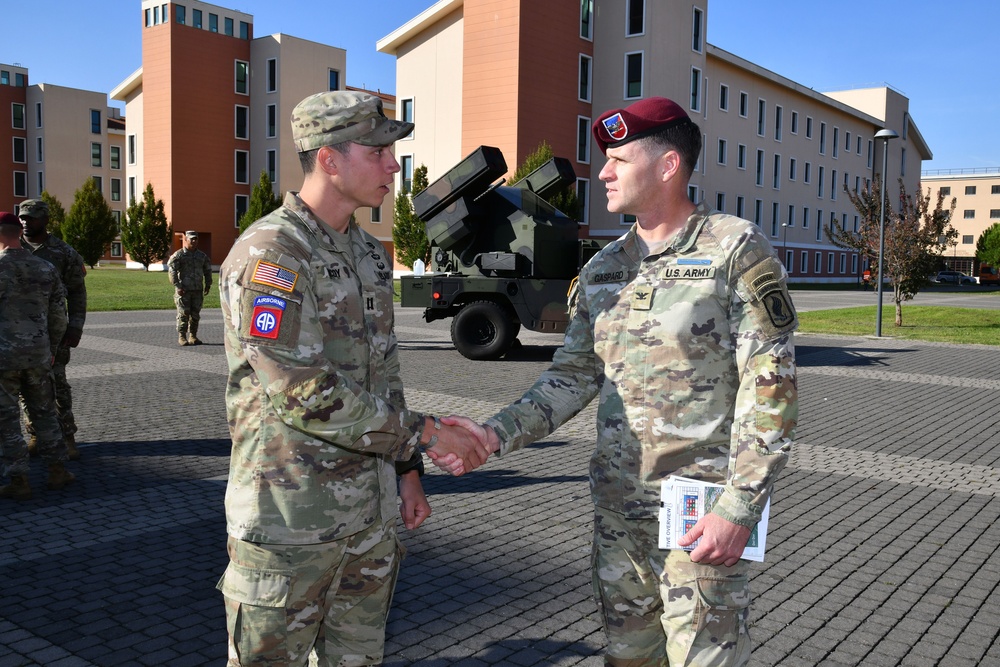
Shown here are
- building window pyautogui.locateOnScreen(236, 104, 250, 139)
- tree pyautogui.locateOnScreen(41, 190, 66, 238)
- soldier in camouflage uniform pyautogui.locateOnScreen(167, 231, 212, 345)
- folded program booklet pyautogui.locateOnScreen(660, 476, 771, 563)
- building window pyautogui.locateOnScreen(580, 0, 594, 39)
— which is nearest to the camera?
folded program booklet pyautogui.locateOnScreen(660, 476, 771, 563)

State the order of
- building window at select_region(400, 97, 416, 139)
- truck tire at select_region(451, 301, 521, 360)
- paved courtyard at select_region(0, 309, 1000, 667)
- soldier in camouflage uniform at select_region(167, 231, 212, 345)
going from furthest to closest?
building window at select_region(400, 97, 416, 139) → soldier in camouflage uniform at select_region(167, 231, 212, 345) → truck tire at select_region(451, 301, 521, 360) → paved courtyard at select_region(0, 309, 1000, 667)

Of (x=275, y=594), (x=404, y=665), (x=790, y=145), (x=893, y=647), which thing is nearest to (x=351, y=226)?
(x=275, y=594)

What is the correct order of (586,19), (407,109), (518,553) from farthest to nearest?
(407,109) → (586,19) → (518,553)

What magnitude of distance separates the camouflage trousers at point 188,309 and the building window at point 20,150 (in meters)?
63.2

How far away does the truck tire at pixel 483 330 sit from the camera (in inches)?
552

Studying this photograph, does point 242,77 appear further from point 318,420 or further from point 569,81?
point 318,420

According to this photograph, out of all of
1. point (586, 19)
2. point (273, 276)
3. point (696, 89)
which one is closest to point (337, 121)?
point (273, 276)

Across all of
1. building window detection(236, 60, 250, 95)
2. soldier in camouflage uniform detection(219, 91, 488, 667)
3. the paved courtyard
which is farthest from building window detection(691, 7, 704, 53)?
soldier in camouflage uniform detection(219, 91, 488, 667)

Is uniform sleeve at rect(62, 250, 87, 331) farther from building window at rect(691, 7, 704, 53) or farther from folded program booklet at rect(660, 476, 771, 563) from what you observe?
building window at rect(691, 7, 704, 53)

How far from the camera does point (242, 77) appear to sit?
181 feet

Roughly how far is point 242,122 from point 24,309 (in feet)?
173

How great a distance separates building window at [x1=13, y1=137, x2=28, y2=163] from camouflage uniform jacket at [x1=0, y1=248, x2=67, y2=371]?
7216 cm

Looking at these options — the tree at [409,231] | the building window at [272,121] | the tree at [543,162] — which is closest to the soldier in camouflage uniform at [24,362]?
the tree at [543,162]

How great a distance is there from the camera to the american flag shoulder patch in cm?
232
